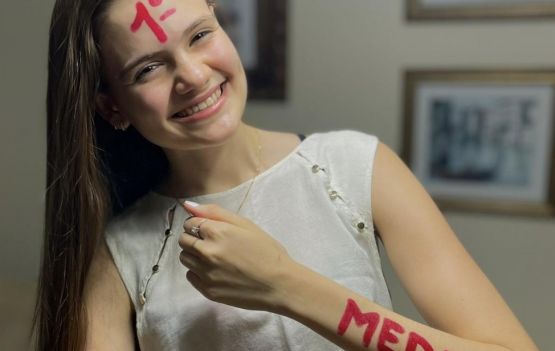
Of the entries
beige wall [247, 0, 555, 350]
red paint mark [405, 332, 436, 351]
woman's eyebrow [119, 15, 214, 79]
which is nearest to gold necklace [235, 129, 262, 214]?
woman's eyebrow [119, 15, 214, 79]

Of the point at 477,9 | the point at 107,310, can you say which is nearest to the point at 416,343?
the point at 107,310

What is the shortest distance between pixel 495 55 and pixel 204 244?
38.7 inches

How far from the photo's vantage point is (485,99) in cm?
143

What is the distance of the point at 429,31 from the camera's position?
56.8 inches

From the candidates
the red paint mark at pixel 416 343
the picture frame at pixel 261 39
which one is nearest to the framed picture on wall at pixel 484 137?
the picture frame at pixel 261 39

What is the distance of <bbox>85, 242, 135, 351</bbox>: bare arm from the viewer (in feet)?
2.96

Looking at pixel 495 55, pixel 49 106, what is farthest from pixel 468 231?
pixel 49 106

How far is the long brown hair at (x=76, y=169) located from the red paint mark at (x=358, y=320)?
398 millimetres

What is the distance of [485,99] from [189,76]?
2.91 ft

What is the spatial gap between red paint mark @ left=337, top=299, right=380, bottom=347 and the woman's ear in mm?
419

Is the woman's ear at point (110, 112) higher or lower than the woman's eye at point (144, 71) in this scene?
lower

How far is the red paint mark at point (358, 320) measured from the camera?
0.73 m

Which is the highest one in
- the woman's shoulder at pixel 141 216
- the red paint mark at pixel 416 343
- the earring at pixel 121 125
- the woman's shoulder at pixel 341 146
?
the earring at pixel 121 125

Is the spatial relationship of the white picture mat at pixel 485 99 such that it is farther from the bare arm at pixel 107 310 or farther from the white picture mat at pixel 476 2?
the bare arm at pixel 107 310
